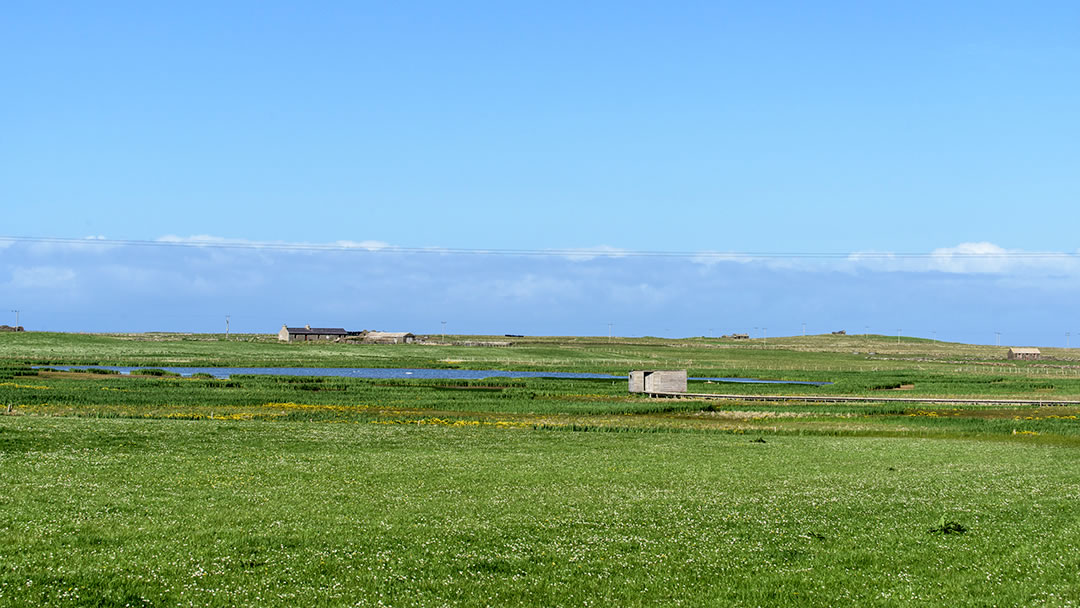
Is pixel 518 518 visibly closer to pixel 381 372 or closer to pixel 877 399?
pixel 877 399

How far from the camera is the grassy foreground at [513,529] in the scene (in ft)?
54.4

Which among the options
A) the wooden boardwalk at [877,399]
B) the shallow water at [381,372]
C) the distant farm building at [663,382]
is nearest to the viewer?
the wooden boardwalk at [877,399]

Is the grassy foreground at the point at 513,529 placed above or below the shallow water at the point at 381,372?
above

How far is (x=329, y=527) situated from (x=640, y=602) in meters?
8.67

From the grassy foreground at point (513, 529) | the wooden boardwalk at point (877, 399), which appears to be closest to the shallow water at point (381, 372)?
the wooden boardwalk at point (877, 399)

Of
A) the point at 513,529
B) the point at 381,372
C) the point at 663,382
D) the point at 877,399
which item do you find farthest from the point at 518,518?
the point at 381,372

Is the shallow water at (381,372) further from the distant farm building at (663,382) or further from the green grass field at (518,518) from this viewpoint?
the green grass field at (518,518)

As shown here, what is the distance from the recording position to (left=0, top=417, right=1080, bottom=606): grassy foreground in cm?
1659

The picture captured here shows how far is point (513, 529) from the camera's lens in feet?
70.7

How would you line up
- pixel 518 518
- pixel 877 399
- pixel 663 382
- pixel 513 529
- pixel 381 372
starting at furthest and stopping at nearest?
pixel 381 372, pixel 663 382, pixel 877 399, pixel 518 518, pixel 513 529

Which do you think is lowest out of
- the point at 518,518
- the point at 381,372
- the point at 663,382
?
the point at 381,372

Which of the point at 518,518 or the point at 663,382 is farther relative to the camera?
the point at 663,382

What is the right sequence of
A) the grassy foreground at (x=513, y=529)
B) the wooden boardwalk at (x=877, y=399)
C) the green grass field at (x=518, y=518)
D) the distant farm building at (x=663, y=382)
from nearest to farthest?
the grassy foreground at (x=513, y=529) < the green grass field at (x=518, y=518) < the wooden boardwalk at (x=877, y=399) < the distant farm building at (x=663, y=382)

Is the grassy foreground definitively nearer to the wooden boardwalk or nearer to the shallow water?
the wooden boardwalk
